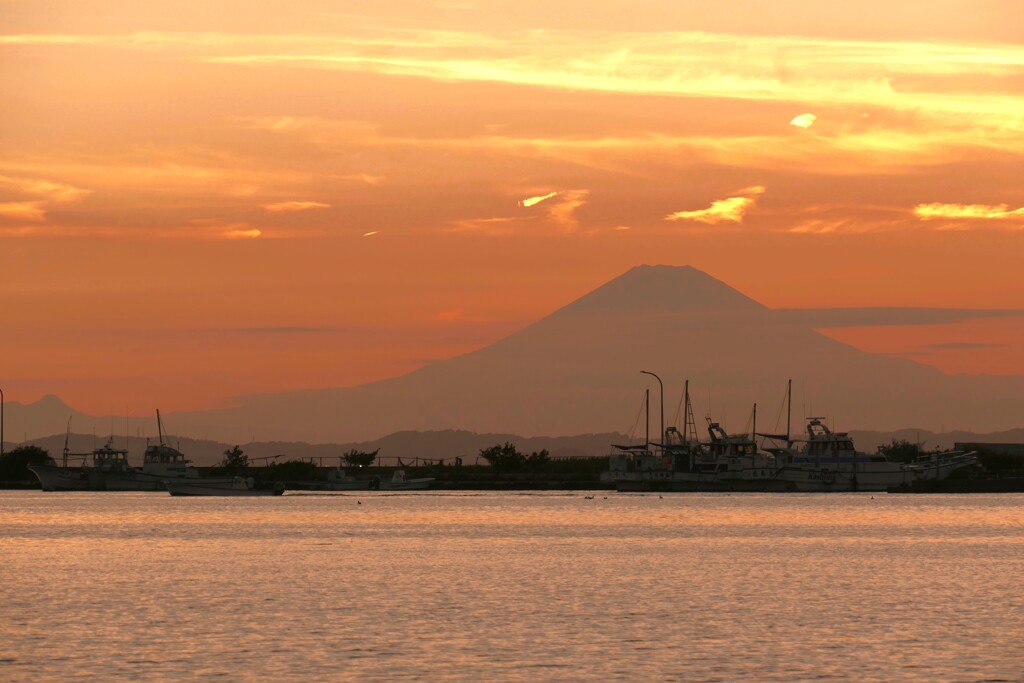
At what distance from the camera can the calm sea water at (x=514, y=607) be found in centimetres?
5219

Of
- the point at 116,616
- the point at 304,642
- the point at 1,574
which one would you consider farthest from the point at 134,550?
the point at 304,642

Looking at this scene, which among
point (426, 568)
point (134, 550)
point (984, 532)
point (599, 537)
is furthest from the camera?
point (984, 532)

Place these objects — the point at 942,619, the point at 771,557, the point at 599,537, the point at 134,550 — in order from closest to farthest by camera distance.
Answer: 1. the point at 942,619
2. the point at 771,557
3. the point at 134,550
4. the point at 599,537

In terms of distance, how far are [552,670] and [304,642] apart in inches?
428

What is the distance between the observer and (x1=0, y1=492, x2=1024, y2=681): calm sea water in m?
52.2

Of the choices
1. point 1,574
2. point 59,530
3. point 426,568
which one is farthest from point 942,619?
point 59,530

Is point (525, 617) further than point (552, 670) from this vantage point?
Yes

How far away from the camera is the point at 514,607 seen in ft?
235

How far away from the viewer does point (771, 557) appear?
10769 centimetres

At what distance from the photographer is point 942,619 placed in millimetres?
66562

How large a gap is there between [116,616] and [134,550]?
50.7 metres

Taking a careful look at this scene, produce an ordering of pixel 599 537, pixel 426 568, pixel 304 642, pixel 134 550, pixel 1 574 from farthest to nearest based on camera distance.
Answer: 1. pixel 599 537
2. pixel 134 550
3. pixel 426 568
4. pixel 1 574
5. pixel 304 642

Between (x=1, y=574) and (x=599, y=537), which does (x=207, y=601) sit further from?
(x=599, y=537)

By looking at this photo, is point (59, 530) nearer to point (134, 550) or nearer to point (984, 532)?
point (134, 550)
